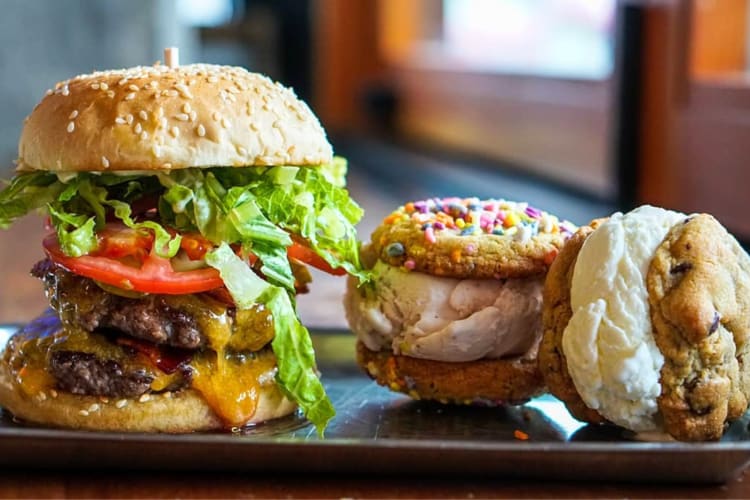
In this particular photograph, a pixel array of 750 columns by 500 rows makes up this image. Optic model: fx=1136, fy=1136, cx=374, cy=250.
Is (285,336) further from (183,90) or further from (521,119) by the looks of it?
(521,119)

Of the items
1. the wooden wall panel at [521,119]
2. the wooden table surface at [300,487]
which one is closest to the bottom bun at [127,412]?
the wooden table surface at [300,487]

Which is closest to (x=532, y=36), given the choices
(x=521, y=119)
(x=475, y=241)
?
(x=521, y=119)

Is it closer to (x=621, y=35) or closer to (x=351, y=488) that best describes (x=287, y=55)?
(x=621, y=35)

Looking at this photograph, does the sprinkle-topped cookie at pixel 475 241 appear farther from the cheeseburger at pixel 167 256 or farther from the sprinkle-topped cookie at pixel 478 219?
the cheeseburger at pixel 167 256

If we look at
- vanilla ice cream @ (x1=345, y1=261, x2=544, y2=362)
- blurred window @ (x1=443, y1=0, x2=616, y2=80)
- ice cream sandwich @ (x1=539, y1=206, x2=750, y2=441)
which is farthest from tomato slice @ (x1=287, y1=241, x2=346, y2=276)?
blurred window @ (x1=443, y1=0, x2=616, y2=80)

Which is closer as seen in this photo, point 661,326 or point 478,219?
point 661,326

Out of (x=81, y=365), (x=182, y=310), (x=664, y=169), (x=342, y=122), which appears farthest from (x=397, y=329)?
(x=342, y=122)
